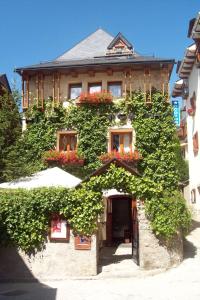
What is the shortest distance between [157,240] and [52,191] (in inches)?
153

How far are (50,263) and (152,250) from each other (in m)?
3.41

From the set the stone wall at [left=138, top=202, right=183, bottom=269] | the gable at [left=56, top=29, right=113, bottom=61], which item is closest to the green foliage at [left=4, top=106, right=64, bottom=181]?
the gable at [left=56, top=29, right=113, bottom=61]

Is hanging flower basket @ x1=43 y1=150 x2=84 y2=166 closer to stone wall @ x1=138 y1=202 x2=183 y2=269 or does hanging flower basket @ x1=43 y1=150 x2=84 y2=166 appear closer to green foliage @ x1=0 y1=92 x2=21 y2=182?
green foliage @ x1=0 y1=92 x2=21 y2=182

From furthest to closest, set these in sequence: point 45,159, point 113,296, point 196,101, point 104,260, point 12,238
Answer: point 196,101, point 45,159, point 104,260, point 12,238, point 113,296

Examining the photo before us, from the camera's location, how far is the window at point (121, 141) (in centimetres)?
2227

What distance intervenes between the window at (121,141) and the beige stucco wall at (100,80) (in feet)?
7.57

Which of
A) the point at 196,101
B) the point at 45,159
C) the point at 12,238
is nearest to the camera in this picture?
the point at 12,238

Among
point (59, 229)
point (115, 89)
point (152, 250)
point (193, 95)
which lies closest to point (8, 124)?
point (115, 89)

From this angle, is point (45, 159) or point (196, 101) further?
point (196, 101)

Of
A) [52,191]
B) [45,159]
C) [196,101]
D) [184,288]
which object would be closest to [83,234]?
[52,191]

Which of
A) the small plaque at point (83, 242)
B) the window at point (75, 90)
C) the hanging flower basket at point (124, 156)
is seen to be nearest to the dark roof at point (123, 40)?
the window at point (75, 90)

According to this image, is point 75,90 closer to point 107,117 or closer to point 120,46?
point 107,117

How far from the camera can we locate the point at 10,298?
11203mm

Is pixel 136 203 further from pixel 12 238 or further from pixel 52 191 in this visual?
pixel 12 238
